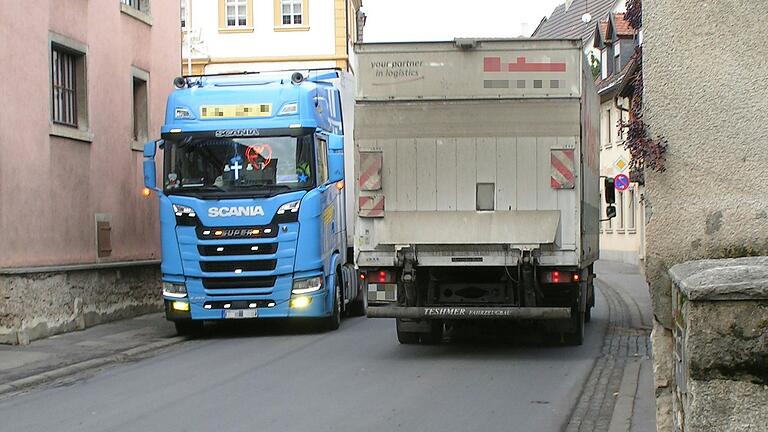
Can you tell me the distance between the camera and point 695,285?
4.18 m

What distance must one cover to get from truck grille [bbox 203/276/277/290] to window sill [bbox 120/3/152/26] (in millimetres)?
7130

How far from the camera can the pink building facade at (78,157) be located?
1672cm

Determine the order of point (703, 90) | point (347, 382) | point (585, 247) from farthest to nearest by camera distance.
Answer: point (585, 247) → point (347, 382) → point (703, 90)

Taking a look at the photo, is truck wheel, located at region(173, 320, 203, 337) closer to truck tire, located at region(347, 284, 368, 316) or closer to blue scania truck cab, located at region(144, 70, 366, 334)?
blue scania truck cab, located at region(144, 70, 366, 334)

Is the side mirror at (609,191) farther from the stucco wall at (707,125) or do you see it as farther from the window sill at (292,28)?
the window sill at (292,28)

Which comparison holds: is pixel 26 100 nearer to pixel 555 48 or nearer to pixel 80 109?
pixel 80 109

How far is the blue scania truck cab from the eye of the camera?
16516mm

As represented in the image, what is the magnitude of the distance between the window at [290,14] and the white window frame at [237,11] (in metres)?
1.48

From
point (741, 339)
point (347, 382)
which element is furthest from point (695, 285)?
point (347, 382)

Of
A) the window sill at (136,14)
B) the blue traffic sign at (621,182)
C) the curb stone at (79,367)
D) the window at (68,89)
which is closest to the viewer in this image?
the curb stone at (79,367)

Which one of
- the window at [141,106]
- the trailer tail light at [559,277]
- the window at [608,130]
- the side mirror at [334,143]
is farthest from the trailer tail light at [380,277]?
the window at [608,130]

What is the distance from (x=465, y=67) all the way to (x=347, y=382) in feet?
13.2

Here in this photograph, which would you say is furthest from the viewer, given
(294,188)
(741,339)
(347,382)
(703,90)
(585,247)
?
(294,188)

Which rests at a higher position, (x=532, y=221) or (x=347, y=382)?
(x=532, y=221)
